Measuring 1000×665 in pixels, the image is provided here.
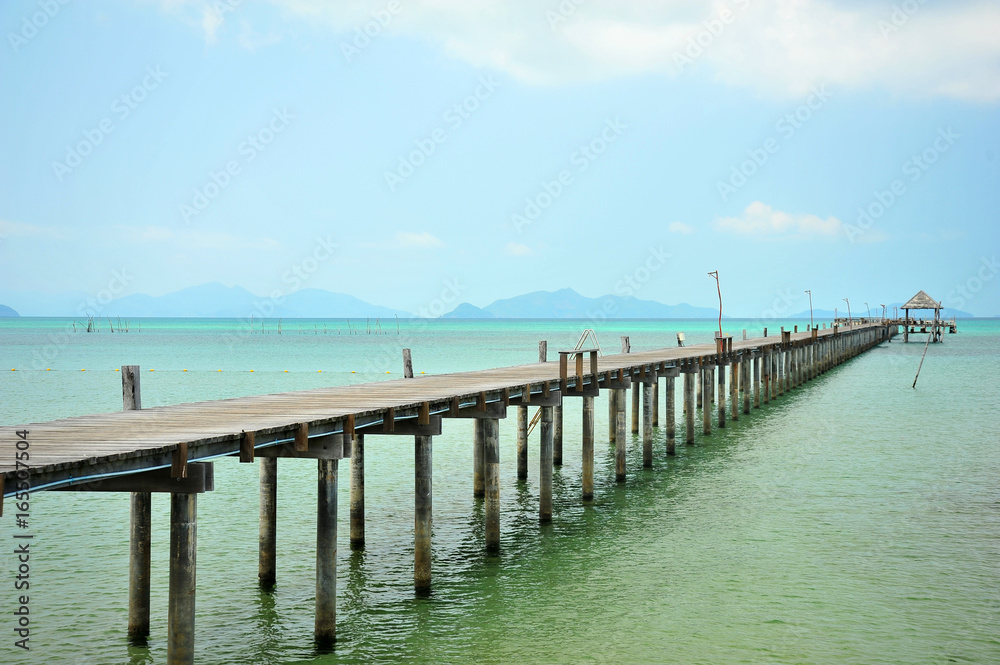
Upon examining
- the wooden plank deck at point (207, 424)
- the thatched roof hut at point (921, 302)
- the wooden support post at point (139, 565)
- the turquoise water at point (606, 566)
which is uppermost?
the thatched roof hut at point (921, 302)

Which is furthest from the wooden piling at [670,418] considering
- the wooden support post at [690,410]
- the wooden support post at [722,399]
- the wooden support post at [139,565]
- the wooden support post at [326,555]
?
the wooden support post at [139,565]

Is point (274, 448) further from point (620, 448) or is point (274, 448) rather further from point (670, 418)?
point (670, 418)

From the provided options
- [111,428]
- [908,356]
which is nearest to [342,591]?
[111,428]

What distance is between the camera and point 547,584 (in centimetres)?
1270

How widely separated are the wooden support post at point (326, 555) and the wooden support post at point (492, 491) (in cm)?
392

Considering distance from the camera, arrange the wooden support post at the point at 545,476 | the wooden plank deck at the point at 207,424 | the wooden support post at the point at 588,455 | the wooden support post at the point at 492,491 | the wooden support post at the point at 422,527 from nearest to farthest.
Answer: the wooden plank deck at the point at 207,424 < the wooden support post at the point at 422,527 < the wooden support post at the point at 492,491 < the wooden support post at the point at 545,476 < the wooden support post at the point at 588,455

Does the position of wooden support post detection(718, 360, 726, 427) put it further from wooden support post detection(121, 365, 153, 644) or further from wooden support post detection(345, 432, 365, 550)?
wooden support post detection(121, 365, 153, 644)

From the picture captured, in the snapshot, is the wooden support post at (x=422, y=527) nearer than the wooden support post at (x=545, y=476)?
Yes

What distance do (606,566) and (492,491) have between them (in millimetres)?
1938

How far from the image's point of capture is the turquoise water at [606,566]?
34.9 feet

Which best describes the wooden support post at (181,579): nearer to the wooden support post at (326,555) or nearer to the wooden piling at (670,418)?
the wooden support post at (326,555)

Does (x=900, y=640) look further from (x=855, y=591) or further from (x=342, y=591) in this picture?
(x=342, y=591)

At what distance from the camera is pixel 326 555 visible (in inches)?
401

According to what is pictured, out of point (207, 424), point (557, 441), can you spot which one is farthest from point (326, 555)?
point (557, 441)
